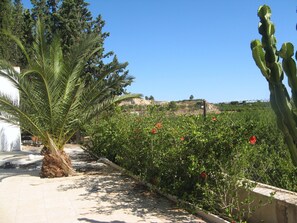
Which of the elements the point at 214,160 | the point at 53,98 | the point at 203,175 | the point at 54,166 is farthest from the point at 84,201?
the point at 53,98

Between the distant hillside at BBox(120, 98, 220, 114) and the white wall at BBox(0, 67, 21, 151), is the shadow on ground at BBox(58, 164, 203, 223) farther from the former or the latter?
the white wall at BBox(0, 67, 21, 151)

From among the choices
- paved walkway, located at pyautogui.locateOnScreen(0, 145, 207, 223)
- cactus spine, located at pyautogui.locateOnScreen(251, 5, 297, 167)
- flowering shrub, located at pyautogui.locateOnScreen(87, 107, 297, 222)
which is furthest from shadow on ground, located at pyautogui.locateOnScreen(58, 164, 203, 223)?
cactus spine, located at pyautogui.locateOnScreen(251, 5, 297, 167)

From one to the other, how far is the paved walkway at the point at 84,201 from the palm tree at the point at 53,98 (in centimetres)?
98

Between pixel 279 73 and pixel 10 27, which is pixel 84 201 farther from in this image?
pixel 10 27

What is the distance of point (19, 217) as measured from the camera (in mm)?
5836

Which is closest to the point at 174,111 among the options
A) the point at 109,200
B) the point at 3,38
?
the point at 109,200

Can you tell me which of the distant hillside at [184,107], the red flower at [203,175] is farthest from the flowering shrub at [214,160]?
the distant hillside at [184,107]

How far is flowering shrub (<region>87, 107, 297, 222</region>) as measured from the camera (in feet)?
17.5

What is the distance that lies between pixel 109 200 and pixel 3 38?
17.4 m

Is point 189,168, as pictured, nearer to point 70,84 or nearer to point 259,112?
point 259,112

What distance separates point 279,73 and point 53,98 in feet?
22.0

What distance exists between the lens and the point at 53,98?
9.32m

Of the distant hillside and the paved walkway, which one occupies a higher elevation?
the distant hillside

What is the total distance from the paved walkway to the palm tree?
38.6 inches
